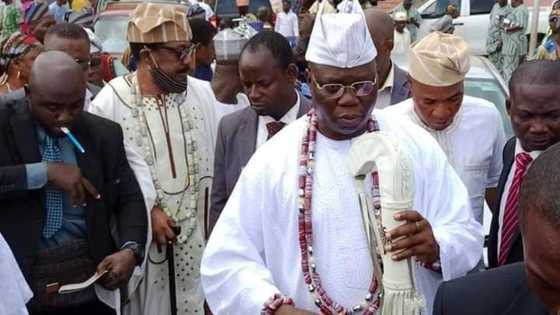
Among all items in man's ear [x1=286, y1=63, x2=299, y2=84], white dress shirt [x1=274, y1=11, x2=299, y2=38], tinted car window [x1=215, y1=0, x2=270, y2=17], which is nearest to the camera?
man's ear [x1=286, y1=63, x2=299, y2=84]

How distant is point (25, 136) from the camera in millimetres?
3863

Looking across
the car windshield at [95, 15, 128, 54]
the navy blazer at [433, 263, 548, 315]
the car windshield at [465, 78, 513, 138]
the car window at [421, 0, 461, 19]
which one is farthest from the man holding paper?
the car window at [421, 0, 461, 19]

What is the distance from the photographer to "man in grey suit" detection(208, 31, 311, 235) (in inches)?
168

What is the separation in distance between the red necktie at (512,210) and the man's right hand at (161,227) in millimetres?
1755

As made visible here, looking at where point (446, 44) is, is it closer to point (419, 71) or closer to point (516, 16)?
point (419, 71)

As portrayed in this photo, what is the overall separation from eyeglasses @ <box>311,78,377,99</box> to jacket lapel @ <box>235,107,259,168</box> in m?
1.22

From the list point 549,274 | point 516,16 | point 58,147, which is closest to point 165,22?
point 58,147

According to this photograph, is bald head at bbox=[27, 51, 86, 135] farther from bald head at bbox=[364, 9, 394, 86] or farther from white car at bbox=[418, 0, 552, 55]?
white car at bbox=[418, 0, 552, 55]

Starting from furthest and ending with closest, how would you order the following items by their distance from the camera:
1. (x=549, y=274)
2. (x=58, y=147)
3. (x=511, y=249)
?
(x=58, y=147) < (x=511, y=249) < (x=549, y=274)

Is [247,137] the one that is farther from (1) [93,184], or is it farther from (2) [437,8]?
(2) [437,8]

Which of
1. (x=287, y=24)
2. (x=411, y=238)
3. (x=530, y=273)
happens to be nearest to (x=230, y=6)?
(x=287, y=24)

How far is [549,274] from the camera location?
176 centimetres

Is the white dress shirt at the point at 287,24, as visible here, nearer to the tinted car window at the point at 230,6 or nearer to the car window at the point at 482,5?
the tinted car window at the point at 230,6

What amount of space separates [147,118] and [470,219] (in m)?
2.18
